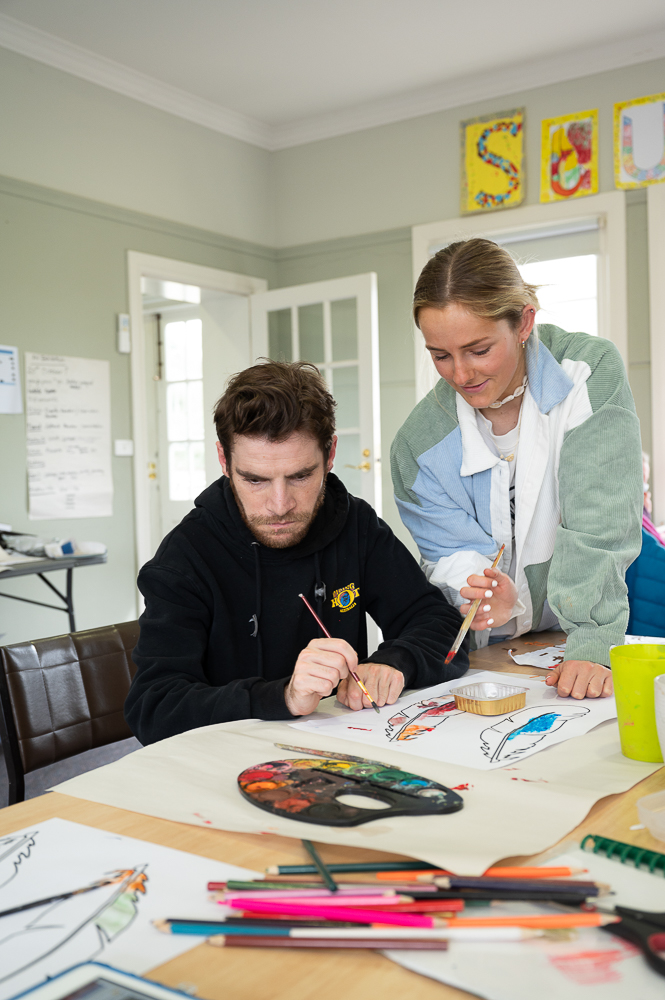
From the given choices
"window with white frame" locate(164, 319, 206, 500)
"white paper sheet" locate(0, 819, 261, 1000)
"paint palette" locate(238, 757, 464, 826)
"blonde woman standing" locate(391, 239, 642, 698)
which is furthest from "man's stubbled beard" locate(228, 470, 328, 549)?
"window with white frame" locate(164, 319, 206, 500)

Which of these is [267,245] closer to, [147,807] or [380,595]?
[380,595]

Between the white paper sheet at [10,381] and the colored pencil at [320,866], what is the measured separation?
310cm

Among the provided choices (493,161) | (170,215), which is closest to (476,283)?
(493,161)

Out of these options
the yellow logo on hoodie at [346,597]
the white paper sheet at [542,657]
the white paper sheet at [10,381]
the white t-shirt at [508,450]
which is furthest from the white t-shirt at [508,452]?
the white paper sheet at [10,381]

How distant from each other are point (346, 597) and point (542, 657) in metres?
0.35

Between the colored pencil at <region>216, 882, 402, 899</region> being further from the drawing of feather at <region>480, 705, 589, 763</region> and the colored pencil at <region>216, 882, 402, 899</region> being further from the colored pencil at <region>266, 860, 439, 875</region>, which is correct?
the drawing of feather at <region>480, 705, 589, 763</region>

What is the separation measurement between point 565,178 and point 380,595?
308cm

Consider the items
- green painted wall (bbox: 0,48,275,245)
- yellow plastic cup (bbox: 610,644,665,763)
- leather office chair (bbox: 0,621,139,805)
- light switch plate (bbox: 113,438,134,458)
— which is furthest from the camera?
light switch plate (bbox: 113,438,134,458)

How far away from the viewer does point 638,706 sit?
90 cm

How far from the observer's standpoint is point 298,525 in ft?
4.46

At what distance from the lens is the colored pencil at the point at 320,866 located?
1.96 ft

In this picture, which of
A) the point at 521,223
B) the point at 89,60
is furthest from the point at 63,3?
the point at 521,223

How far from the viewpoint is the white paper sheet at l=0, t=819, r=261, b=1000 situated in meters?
0.54

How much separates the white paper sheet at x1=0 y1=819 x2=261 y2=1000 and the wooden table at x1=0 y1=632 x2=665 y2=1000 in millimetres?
17
